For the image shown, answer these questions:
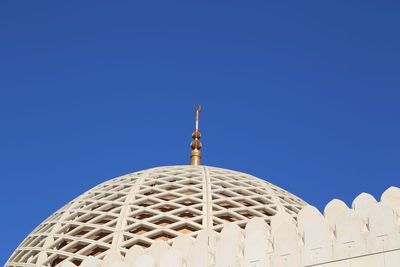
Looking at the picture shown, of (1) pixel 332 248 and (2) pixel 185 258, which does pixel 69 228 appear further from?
(1) pixel 332 248

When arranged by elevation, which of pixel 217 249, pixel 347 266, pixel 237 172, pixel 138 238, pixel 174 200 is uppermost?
pixel 237 172

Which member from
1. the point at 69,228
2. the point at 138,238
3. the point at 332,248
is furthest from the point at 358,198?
the point at 69,228

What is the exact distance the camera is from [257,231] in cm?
670

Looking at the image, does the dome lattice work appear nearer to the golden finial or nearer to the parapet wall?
the golden finial

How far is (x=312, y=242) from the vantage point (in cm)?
622

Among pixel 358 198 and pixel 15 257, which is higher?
pixel 15 257

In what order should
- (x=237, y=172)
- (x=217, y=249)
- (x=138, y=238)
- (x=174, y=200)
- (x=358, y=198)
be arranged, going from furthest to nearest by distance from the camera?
(x=237, y=172)
(x=174, y=200)
(x=138, y=238)
(x=217, y=249)
(x=358, y=198)

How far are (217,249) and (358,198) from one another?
4.93 ft

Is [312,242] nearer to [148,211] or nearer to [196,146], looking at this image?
[148,211]

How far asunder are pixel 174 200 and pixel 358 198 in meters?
6.06

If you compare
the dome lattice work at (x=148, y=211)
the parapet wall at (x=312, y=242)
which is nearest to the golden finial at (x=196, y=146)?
the dome lattice work at (x=148, y=211)

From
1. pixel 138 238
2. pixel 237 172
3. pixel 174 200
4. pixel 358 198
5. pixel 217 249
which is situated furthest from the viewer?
pixel 237 172

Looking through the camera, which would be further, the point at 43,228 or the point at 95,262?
the point at 43,228

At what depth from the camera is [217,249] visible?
689 centimetres
